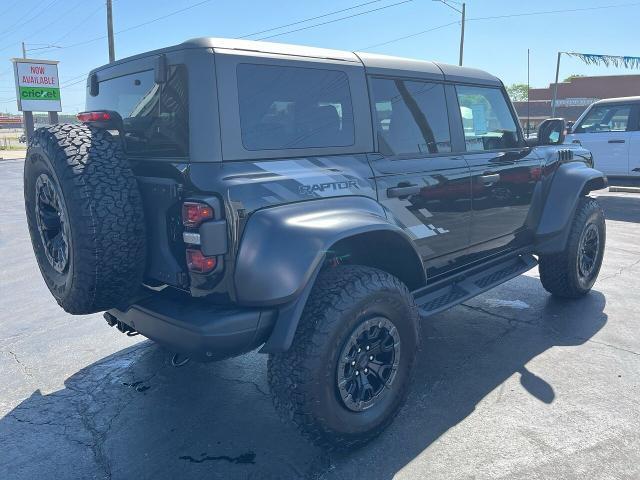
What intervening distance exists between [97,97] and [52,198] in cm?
99

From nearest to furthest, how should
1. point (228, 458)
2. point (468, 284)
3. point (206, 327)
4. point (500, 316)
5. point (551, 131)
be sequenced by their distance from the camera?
point (206, 327) → point (228, 458) → point (468, 284) → point (551, 131) → point (500, 316)

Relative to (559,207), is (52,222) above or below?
above

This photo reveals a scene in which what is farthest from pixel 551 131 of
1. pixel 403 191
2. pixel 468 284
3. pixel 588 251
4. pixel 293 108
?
pixel 293 108

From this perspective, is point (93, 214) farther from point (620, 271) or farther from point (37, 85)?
point (37, 85)

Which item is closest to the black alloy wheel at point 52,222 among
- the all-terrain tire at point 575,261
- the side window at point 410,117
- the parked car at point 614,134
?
the side window at point 410,117

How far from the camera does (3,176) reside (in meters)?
19.1

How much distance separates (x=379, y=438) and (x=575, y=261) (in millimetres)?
2767

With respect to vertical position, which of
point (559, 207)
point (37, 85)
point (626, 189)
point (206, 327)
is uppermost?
point (37, 85)

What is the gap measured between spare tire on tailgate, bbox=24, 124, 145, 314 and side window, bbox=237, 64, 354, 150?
632 millimetres

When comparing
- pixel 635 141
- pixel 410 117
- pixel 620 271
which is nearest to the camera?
pixel 410 117

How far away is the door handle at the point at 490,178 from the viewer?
3766mm

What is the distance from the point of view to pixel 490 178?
151 inches

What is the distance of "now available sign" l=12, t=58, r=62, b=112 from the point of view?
1150 inches

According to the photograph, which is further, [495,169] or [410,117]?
[495,169]
